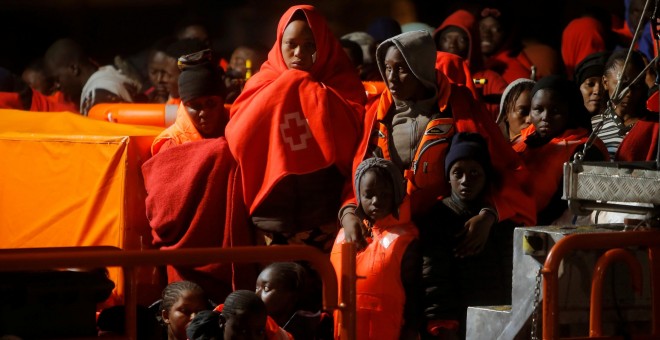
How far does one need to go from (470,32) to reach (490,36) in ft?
1.66

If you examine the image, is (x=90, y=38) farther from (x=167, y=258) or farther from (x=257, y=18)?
(x=167, y=258)

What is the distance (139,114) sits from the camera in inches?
395

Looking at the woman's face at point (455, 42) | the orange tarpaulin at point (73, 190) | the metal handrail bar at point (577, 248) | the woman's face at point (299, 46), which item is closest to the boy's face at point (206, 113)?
the orange tarpaulin at point (73, 190)

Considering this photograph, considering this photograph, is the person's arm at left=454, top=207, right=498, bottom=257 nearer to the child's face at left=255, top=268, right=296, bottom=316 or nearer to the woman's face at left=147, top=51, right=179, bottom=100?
the child's face at left=255, top=268, right=296, bottom=316

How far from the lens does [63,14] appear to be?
49.1 feet

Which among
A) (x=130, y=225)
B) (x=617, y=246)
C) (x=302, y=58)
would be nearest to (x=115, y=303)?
(x=130, y=225)

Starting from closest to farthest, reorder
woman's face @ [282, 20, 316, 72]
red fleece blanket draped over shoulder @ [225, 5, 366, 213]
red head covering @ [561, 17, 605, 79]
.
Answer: red fleece blanket draped over shoulder @ [225, 5, 366, 213] < woman's face @ [282, 20, 316, 72] < red head covering @ [561, 17, 605, 79]

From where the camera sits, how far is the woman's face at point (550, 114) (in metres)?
8.02

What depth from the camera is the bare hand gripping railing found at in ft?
18.4

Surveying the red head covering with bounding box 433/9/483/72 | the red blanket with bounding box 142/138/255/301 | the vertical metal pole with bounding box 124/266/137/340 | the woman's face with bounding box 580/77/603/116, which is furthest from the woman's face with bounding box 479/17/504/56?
the vertical metal pole with bounding box 124/266/137/340

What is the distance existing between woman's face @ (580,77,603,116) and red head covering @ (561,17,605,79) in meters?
2.54

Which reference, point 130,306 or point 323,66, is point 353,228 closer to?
point 323,66

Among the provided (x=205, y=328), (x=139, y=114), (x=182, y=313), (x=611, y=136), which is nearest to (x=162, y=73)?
(x=139, y=114)

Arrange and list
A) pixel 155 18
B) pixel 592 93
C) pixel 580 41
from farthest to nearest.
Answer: pixel 155 18 < pixel 580 41 < pixel 592 93
